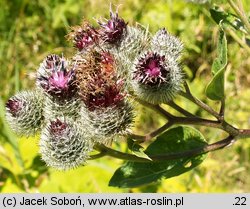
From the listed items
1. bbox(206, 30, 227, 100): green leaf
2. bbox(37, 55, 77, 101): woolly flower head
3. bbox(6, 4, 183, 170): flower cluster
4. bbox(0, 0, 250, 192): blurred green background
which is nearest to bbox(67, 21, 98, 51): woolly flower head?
bbox(6, 4, 183, 170): flower cluster

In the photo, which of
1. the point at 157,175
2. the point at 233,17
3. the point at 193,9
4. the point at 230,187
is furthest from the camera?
the point at 193,9

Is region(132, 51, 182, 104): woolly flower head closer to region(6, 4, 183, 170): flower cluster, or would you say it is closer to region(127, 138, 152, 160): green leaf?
region(6, 4, 183, 170): flower cluster

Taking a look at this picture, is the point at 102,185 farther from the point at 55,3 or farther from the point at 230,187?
the point at 55,3

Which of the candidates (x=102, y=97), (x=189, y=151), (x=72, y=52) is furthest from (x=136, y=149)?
(x=72, y=52)

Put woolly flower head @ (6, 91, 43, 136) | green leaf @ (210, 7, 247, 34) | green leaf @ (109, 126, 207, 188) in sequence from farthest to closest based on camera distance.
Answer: green leaf @ (210, 7, 247, 34)
green leaf @ (109, 126, 207, 188)
woolly flower head @ (6, 91, 43, 136)

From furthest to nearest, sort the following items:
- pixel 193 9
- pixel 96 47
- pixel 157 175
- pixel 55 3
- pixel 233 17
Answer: pixel 55 3 → pixel 193 9 → pixel 233 17 → pixel 157 175 → pixel 96 47

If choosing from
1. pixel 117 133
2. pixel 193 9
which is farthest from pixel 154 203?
pixel 193 9
